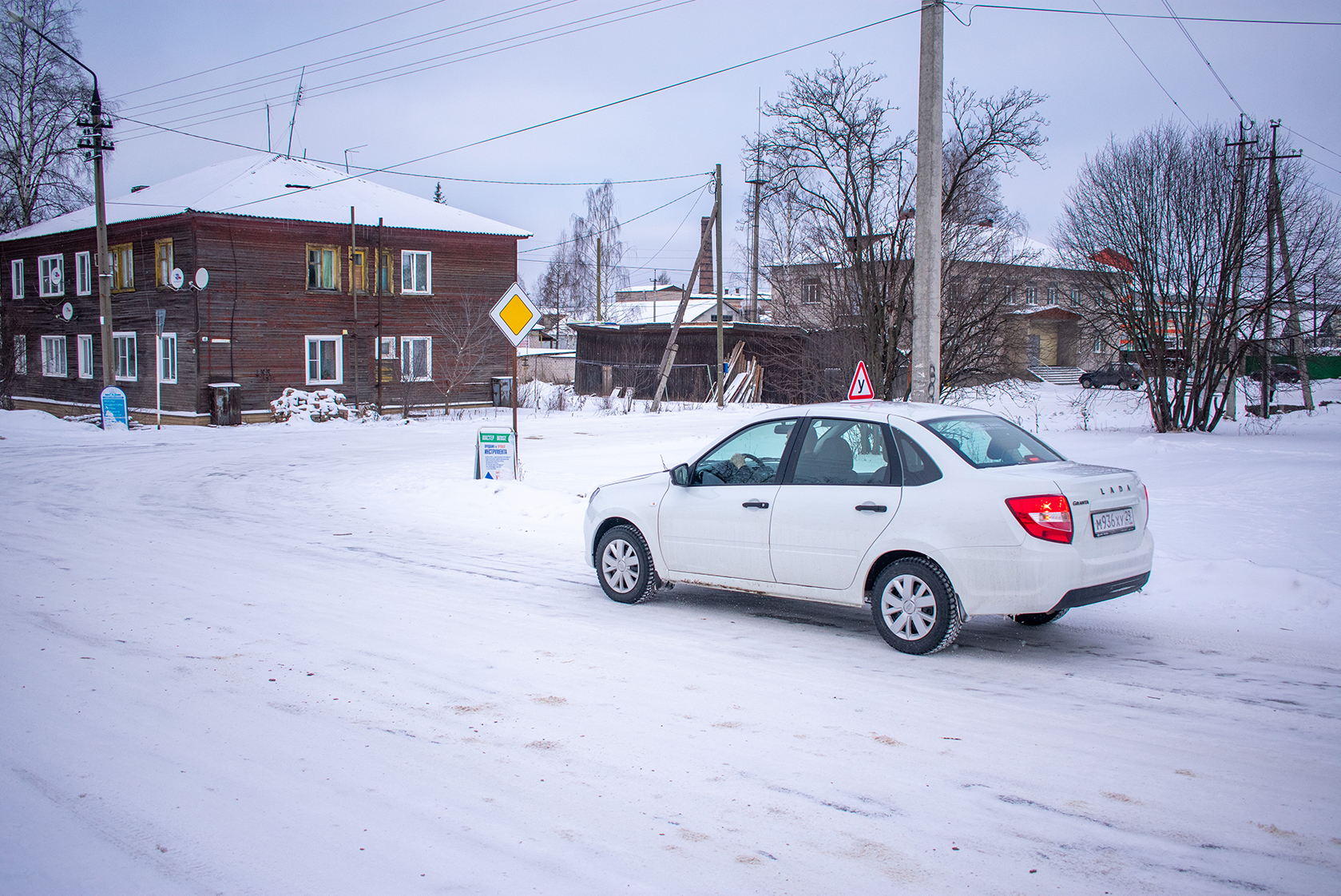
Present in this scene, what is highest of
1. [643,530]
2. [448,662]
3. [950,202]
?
[950,202]

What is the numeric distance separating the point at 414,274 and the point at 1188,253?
25638 millimetres

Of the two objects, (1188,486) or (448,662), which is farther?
(1188,486)

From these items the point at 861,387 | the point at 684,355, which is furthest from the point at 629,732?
the point at 684,355

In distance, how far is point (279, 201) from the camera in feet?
106

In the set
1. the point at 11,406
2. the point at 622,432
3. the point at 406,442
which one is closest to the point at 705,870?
the point at 406,442

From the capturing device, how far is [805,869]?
3.42 m

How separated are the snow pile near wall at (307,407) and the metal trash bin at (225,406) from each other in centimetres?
108

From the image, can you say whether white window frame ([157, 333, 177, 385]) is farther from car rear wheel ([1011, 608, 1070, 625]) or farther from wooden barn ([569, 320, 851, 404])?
car rear wheel ([1011, 608, 1070, 625])

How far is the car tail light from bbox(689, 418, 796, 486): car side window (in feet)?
6.27

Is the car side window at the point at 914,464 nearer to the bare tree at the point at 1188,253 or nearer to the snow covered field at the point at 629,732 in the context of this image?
the snow covered field at the point at 629,732

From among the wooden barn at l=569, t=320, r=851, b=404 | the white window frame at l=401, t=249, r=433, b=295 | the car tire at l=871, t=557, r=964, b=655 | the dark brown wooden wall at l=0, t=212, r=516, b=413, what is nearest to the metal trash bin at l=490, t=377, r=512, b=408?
the dark brown wooden wall at l=0, t=212, r=516, b=413

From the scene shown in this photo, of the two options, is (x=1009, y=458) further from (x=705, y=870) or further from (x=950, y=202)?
(x=950, y=202)

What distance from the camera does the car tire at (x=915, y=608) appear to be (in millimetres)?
6059

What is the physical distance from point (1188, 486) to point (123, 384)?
114 feet
